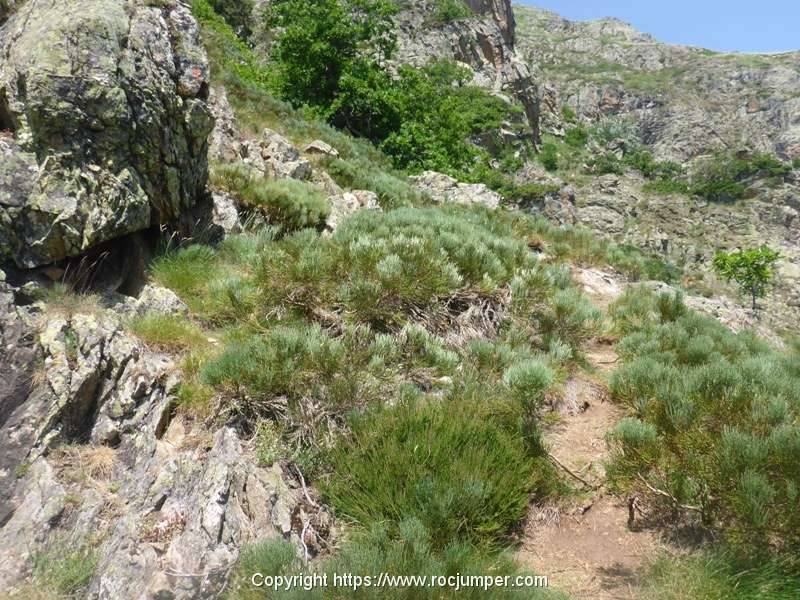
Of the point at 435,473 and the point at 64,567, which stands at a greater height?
the point at 435,473

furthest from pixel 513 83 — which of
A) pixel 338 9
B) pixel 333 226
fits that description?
pixel 333 226

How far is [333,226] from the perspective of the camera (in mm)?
7875

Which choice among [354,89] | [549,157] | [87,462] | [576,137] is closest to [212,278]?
[87,462]

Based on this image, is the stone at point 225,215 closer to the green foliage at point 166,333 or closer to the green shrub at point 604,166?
the green foliage at point 166,333

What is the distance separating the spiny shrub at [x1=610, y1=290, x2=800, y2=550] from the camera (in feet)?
9.36

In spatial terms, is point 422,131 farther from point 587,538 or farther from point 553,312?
point 587,538

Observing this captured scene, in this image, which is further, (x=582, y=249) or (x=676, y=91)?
(x=676, y=91)

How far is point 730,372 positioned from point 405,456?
290 cm

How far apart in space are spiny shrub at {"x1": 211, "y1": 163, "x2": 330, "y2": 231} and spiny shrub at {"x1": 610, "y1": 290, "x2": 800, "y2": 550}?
464cm

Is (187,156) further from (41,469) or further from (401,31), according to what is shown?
(401,31)

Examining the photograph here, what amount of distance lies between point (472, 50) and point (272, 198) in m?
60.6

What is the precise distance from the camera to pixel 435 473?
10.7ft

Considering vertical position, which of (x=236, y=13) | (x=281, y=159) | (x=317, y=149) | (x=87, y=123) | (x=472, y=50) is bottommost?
(x=281, y=159)

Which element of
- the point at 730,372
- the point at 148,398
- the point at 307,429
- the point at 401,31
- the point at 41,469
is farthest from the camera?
the point at 401,31
